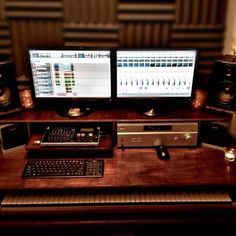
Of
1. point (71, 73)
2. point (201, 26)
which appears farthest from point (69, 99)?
point (201, 26)

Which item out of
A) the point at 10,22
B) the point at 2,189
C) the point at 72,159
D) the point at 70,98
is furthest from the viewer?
the point at 10,22

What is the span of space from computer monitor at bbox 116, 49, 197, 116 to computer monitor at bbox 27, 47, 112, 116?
0.10m

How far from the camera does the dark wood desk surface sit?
192cm

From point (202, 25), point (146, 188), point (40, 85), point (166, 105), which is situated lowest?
point (146, 188)

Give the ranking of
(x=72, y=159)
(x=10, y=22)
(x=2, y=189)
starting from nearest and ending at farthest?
(x=2, y=189) → (x=72, y=159) → (x=10, y=22)

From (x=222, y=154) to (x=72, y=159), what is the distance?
1.02 metres

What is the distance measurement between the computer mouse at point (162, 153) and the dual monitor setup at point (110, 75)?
251 millimetres

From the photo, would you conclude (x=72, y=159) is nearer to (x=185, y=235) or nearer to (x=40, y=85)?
(x=40, y=85)

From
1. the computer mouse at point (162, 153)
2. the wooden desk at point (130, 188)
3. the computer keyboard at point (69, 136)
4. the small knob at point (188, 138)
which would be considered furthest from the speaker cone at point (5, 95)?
the small knob at point (188, 138)

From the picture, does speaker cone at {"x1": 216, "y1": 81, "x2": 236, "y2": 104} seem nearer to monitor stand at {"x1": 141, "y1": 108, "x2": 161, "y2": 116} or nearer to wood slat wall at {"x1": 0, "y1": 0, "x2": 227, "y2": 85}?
monitor stand at {"x1": 141, "y1": 108, "x2": 161, "y2": 116}

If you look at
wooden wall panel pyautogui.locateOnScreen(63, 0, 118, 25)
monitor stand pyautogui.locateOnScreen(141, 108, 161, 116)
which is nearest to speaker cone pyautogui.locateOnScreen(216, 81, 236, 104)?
monitor stand pyautogui.locateOnScreen(141, 108, 161, 116)

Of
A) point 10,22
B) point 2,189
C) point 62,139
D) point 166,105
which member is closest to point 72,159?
point 62,139

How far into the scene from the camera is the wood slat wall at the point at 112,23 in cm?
256

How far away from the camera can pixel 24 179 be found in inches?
77.3
